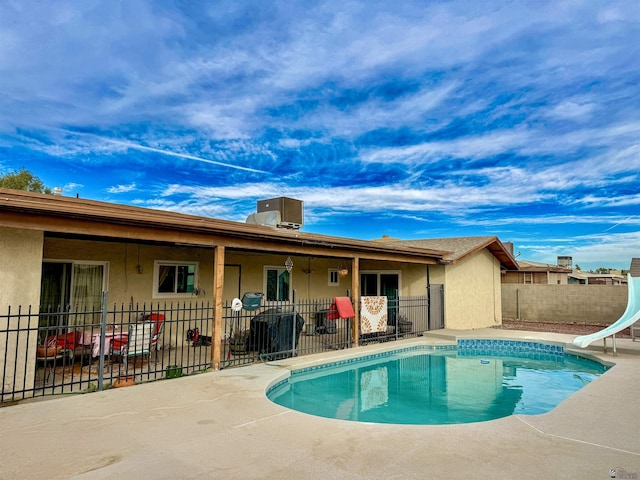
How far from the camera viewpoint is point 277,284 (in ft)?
47.9

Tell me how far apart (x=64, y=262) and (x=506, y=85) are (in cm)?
1581

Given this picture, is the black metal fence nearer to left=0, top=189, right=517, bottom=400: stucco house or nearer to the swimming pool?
left=0, top=189, right=517, bottom=400: stucco house

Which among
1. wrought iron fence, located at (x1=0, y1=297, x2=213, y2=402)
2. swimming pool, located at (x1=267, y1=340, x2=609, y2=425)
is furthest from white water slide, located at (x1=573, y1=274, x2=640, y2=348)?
wrought iron fence, located at (x1=0, y1=297, x2=213, y2=402)

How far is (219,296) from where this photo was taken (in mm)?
8617

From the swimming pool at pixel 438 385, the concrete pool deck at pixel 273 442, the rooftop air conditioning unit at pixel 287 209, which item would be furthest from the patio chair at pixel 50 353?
the rooftop air conditioning unit at pixel 287 209

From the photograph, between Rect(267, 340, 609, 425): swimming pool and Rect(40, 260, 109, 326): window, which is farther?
Rect(40, 260, 109, 326): window

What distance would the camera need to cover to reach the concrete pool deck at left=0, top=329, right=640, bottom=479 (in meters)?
3.85

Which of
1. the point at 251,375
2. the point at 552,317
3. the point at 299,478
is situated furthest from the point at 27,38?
the point at 552,317

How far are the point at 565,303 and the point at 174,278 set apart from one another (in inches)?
693

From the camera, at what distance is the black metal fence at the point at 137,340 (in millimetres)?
6621

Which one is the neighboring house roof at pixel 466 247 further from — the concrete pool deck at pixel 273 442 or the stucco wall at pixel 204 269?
the concrete pool deck at pixel 273 442

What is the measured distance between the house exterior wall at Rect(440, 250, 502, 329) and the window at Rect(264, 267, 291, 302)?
5.88 m

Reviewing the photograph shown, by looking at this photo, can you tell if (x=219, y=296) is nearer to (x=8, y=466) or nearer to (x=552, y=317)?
(x=8, y=466)

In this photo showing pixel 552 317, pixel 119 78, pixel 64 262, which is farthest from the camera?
pixel 552 317
